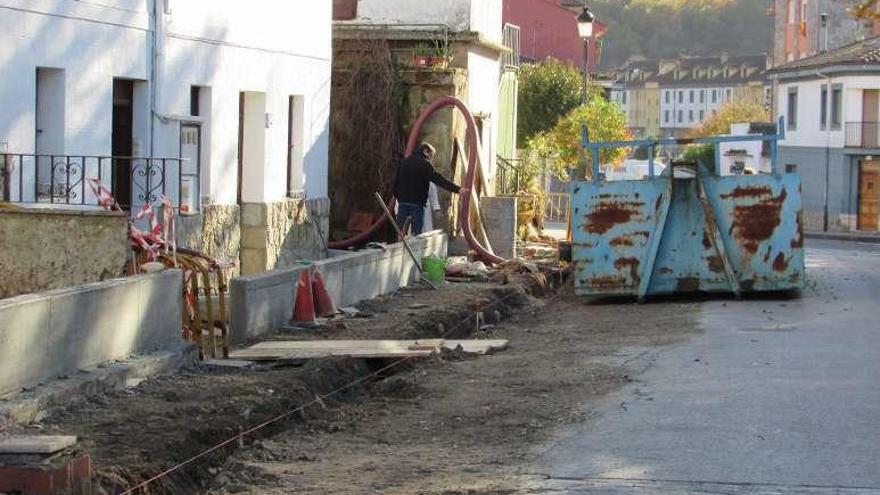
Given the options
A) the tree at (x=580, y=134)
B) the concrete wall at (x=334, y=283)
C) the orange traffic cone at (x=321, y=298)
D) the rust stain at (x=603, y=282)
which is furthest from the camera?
the tree at (x=580, y=134)

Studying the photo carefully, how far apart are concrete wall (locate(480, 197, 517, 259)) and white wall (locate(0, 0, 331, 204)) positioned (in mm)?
2950

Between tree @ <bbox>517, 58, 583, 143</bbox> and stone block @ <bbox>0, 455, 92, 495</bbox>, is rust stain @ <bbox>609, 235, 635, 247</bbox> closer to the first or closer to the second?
stone block @ <bbox>0, 455, 92, 495</bbox>

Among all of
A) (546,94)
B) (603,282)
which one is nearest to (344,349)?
(603,282)

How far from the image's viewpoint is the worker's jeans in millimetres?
23031

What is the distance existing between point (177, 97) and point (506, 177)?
49.3 ft

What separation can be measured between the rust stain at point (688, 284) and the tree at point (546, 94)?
1550 inches

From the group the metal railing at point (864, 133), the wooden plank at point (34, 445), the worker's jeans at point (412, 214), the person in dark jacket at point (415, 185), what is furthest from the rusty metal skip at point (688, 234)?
the metal railing at point (864, 133)

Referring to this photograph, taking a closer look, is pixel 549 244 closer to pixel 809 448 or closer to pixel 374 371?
pixel 374 371

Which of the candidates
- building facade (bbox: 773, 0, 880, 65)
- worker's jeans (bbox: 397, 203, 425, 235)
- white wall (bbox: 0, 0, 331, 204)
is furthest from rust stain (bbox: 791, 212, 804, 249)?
building facade (bbox: 773, 0, 880, 65)

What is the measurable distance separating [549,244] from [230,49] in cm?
1132

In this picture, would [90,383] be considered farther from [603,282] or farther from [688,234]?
[688,234]

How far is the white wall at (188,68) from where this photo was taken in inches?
587

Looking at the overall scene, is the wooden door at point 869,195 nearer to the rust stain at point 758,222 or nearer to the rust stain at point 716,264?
the rust stain at point 758,222

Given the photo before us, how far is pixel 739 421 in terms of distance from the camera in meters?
10.5
